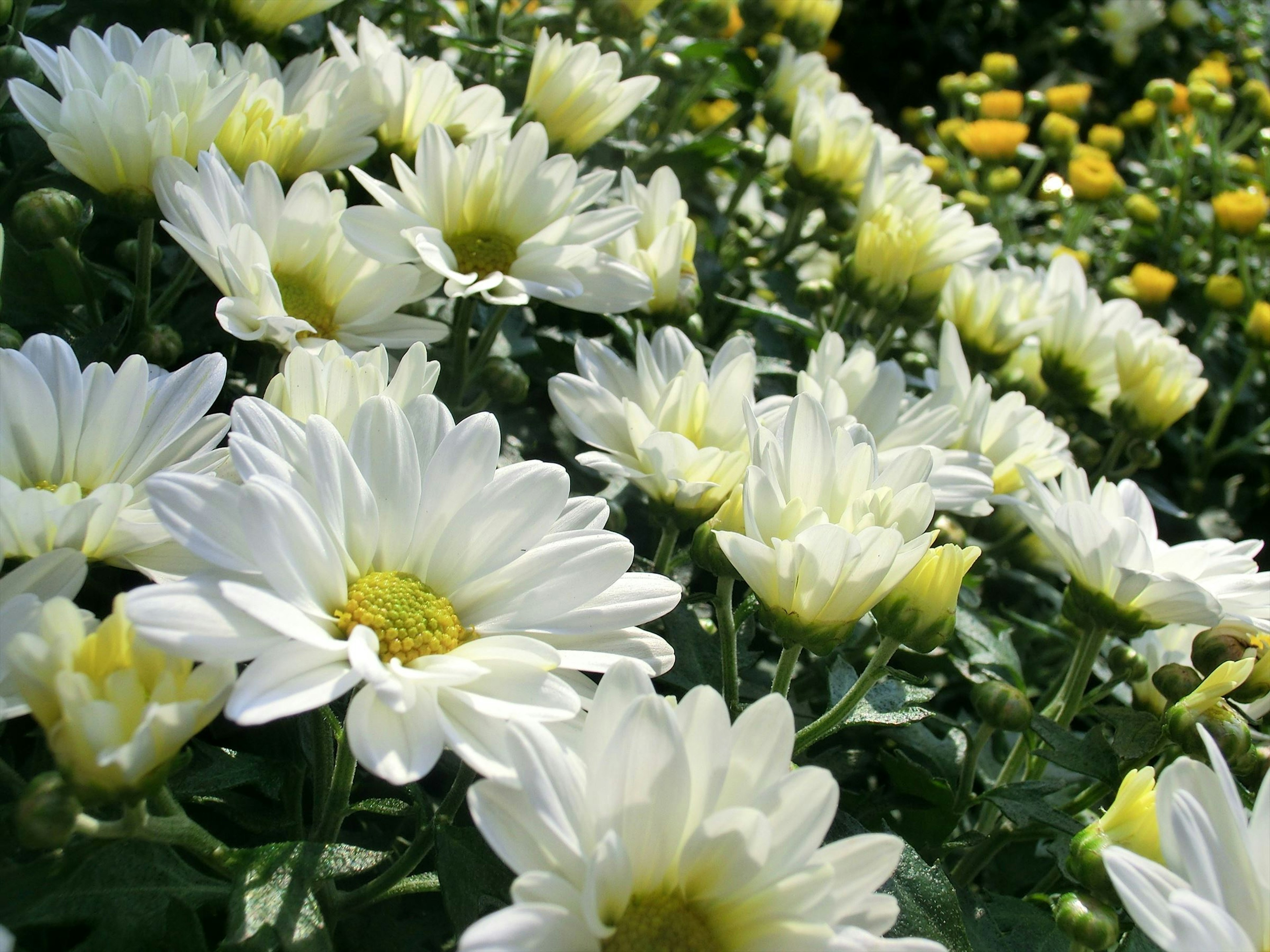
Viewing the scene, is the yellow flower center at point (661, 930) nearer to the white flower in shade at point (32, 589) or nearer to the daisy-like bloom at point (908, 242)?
the white flower in shade at point (32, 589)

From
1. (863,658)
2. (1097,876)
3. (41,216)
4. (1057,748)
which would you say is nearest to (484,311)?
(41,216)

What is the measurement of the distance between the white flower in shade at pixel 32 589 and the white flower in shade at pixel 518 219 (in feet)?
1.79

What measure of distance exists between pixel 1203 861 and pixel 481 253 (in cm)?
94

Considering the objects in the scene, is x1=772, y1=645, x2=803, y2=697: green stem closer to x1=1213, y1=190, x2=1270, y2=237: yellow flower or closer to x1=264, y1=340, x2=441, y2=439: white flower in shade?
x1=264, y1=340, x2=441, y2=439: white flower in shade

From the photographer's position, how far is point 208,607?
2.20 feet

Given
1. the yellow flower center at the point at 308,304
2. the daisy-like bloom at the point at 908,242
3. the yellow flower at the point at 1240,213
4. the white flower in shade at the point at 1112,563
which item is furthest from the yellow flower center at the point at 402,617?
the yellow flower at the point at 1240,213

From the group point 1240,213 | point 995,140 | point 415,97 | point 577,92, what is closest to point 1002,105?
point 995,140

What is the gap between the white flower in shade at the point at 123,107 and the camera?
1.07 metres

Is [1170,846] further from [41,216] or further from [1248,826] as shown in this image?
[41,216]

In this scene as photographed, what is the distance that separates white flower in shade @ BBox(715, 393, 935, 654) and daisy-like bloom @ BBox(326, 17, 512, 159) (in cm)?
63

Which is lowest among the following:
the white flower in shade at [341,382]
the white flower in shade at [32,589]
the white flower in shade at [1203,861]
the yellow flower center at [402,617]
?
the yellow flower center at [402,617]

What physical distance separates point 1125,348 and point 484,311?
38.8 inches

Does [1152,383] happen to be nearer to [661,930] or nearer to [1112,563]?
[1112,563]

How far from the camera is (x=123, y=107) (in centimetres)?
107
